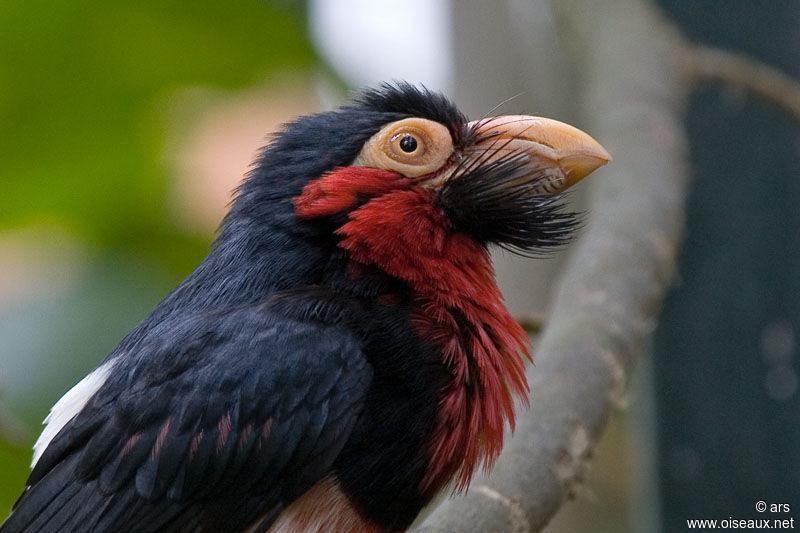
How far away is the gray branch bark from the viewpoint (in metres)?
2.48

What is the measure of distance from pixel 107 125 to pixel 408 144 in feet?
7.49

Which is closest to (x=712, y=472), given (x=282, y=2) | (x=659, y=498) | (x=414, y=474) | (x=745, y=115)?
(x=659, y=498)

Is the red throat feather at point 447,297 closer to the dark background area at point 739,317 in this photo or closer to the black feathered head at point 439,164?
the black feathered head at point 439,164

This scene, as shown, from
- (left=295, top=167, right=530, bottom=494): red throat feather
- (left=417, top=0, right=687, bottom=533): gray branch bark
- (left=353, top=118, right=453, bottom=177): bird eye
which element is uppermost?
(left=353, top=118, right=453, bottom=177): bird eye

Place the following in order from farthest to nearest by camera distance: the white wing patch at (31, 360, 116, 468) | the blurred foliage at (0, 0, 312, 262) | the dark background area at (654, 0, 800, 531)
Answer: the blurred foliage at (0, 0, 312, 262)
the dark background area at (654, 0, 800, 531)
the white wing patch at (31, 360, 116, 468)

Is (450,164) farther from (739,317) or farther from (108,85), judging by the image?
(108,85)

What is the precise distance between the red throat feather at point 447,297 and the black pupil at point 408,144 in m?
0.08

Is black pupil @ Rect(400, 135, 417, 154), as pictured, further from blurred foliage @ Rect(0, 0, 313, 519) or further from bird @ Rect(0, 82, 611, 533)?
blurred foliage @ Rect(0, 0, 313, 519)

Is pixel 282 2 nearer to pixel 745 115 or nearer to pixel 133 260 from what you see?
pixel 133 260

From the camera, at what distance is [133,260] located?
4320 mm

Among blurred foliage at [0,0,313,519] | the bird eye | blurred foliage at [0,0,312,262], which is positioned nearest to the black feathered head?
the bird eye

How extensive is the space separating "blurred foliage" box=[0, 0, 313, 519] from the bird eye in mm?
1878

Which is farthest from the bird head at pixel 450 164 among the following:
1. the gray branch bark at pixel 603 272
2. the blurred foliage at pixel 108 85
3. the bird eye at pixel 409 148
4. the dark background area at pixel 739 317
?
the blurred foliage at pixel 108 85

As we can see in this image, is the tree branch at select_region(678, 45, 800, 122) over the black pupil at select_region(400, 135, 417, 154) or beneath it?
beneath
